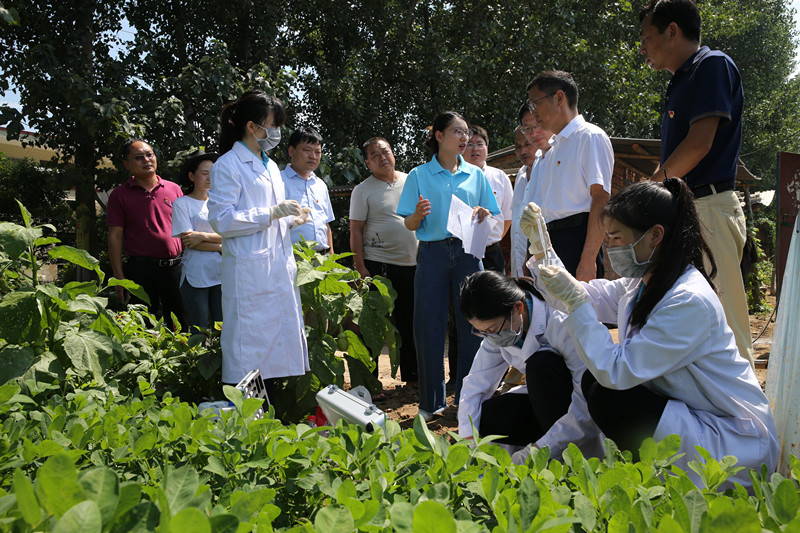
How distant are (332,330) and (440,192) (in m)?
1.17

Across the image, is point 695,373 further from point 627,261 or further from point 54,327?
point 54,327

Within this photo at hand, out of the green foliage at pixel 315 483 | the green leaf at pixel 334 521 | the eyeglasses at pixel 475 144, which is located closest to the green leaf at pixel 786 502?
the green foliage at pixel 315 483

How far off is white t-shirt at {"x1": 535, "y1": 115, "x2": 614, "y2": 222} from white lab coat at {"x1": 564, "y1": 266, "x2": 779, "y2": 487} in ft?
4.12

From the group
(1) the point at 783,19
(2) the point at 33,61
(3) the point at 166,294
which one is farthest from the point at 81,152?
(1) the point at 783,19

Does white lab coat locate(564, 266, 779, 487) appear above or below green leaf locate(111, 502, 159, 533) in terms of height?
below

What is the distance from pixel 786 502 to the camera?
3.73 ft

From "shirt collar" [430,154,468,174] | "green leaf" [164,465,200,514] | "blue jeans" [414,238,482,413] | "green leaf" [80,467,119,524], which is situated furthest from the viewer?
"shirt collar" [430,154,468,174]

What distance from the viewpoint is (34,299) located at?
248 cm

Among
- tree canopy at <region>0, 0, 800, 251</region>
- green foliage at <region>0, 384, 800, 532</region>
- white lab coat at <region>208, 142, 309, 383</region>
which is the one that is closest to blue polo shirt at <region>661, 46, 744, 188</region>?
green foliage at <region>0, 384, 800, 532</region>

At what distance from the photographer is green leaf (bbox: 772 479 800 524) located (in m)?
1.12

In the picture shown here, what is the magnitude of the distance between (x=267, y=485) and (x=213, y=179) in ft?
8.36

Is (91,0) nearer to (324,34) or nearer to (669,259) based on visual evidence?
(324,34)

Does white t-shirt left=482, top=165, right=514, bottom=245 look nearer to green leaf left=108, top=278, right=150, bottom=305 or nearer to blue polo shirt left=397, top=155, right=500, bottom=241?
blue polo shirt left=397, top=155, right=500, bottom=241

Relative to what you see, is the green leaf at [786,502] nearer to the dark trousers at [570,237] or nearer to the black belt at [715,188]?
the black belt at [715,188]
